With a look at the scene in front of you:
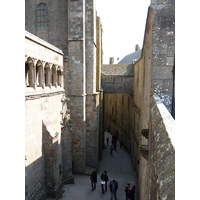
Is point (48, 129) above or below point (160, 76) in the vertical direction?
below

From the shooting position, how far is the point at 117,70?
61.9ft

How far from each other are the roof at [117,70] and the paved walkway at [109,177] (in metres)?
7.86

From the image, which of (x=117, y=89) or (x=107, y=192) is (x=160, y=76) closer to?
(x=107, y=192)

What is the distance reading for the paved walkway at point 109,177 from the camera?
1025cm

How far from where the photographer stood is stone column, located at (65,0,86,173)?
1223 centimetres

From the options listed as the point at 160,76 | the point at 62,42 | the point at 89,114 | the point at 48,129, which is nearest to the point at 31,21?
the point at 62,42

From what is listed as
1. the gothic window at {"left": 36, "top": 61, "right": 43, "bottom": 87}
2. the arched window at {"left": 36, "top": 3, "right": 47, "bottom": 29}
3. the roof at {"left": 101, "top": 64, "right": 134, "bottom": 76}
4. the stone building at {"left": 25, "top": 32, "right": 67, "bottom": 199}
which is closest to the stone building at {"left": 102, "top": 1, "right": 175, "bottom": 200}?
the stone building at {"left": 25, "top": 32, "right": 67, "bottom": 199}

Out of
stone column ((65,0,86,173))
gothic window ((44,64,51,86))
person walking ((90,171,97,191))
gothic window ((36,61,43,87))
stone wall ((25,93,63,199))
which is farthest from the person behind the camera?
stone column ((65,0,86,173))

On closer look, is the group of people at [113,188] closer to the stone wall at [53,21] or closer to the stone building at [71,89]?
the stone building at [71,89]

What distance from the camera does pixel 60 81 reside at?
1114 centimetres

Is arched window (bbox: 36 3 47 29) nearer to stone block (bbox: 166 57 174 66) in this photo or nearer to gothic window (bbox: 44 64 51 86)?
gothic window (bbox: 44 64 51 86)

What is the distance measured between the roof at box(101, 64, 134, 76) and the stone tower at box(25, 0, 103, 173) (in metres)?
5.88

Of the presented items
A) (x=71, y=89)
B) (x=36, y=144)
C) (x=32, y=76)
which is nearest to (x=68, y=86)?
(x=71, y=89)

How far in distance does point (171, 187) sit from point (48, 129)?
7.89m
